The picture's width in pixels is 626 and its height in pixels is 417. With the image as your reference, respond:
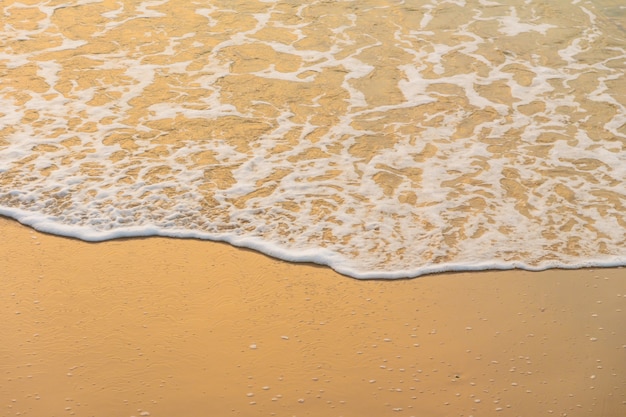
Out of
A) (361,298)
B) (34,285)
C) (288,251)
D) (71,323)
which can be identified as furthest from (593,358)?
→ (34,285)

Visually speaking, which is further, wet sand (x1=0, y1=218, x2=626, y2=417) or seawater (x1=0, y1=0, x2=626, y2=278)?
seawater (x1=0, y1=0, x2=626, y2=278)

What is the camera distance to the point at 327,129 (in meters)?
4.92

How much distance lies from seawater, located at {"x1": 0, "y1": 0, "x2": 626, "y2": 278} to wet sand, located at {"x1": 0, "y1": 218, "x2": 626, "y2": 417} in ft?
0.62

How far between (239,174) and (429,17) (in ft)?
11.2

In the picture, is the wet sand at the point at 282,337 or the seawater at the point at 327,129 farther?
the seawater at the point at 327,129

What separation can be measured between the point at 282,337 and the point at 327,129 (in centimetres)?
206

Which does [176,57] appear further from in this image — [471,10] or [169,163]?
[471,10]

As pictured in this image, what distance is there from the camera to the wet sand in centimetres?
282

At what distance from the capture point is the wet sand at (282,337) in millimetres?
2818

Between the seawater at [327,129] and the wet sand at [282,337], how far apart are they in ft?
0.62

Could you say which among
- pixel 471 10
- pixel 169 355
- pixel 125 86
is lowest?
pixel 471 10

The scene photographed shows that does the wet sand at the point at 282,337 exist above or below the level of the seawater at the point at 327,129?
above

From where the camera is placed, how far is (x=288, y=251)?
3.70 meters

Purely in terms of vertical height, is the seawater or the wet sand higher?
the wet sand
